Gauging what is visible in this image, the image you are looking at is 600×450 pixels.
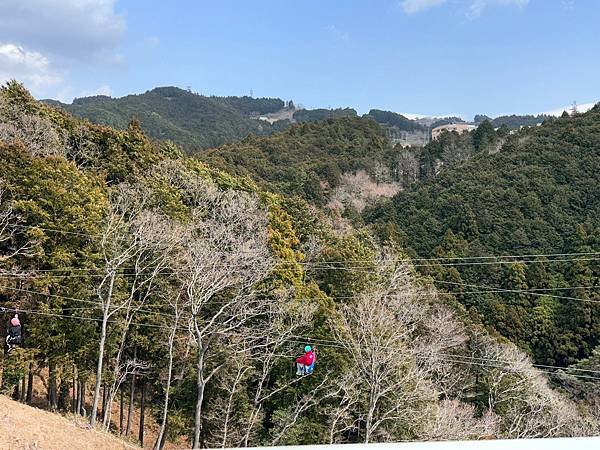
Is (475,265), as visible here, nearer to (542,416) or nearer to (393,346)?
(542,416)

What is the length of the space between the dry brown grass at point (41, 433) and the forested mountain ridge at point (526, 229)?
2575cm

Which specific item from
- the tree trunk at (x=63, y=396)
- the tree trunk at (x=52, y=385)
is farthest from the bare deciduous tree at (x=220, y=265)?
the tree trunk at (x=63, y=396)

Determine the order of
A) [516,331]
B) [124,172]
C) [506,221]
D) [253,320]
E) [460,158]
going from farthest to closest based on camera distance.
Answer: [460,158]
[506,221]
[516,331]
[124,172]
[253,320]

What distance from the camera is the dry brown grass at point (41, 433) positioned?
799 cm

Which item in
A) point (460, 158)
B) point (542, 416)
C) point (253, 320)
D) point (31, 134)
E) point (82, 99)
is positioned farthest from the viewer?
point (82, 99)

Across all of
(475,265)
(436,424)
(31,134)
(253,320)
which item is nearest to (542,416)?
(436,424)

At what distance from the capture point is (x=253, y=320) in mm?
16688

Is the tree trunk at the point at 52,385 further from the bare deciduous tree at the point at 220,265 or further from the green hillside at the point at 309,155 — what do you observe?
the green hillside at the point at 309,155

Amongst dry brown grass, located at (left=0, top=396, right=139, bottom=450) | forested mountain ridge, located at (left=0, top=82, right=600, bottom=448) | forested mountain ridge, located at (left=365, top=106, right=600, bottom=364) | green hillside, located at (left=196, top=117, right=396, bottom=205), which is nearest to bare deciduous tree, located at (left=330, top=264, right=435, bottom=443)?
forested mountain ridge, located at (left=0, top=82, right=600, bottom=448)

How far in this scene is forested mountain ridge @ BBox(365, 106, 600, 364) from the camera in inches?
1228

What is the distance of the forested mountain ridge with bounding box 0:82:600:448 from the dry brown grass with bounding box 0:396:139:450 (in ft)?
Result: 6.83

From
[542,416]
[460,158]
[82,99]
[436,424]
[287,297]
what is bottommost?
[542,416]

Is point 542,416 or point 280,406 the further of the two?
point 542,416

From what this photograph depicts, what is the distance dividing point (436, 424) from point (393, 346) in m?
2.64
